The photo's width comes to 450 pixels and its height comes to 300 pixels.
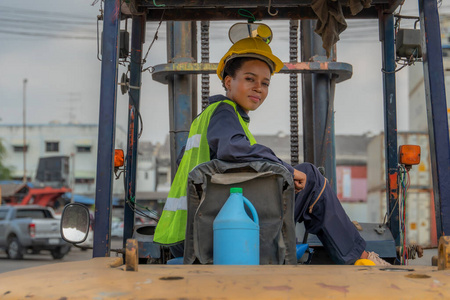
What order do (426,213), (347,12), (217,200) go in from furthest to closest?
(426,213) < (347,12) < (217,200)

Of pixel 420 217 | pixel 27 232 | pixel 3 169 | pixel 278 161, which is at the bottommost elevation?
pixel 27 232

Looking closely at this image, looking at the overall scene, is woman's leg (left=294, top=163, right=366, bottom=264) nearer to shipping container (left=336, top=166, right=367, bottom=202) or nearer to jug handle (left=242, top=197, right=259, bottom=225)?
jug handle (left=242, top=197, right=259, bottom=225)

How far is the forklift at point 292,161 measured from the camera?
1849 millimetres

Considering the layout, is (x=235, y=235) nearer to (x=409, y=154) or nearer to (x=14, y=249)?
(x=409, y=154)

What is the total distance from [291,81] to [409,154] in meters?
2.22

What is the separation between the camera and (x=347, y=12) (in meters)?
4.12

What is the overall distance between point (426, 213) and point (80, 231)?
32221 mm

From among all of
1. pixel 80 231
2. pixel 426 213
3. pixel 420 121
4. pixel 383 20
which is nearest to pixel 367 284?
pixel 80 231

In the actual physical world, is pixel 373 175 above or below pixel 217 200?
above

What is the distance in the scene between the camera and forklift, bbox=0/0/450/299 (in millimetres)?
1849

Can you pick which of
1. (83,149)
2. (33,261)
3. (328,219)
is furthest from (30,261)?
(83,149)

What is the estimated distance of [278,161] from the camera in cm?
323

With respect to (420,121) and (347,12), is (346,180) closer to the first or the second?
(420,121)

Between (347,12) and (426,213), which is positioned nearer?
(347,12)
